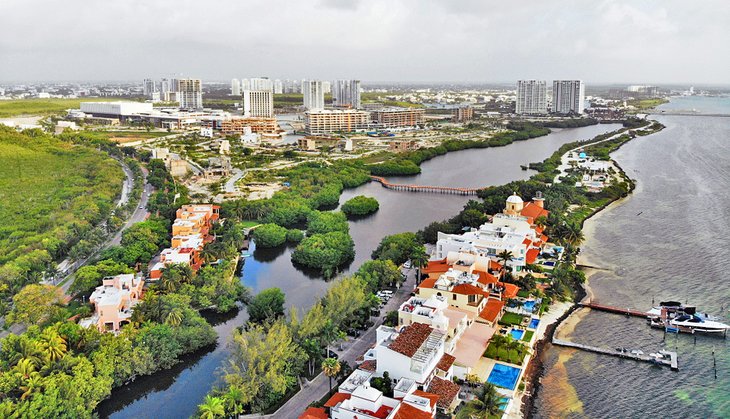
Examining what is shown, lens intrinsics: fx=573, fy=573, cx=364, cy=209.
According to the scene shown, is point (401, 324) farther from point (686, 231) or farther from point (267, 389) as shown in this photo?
point (686, 231)

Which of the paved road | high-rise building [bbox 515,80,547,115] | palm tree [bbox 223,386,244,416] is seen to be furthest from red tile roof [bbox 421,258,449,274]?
high-rise building [bbox 515,80,547,115]

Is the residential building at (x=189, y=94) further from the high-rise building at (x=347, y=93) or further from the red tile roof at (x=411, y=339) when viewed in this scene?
the red tile roof at (x=411, y=339)

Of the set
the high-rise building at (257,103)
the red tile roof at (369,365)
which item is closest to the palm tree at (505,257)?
the red tile roof at (369,365)

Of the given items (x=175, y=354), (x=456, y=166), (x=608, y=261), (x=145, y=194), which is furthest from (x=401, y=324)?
(x=456, y=166)

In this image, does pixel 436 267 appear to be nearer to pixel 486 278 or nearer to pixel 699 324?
pixel 486 278

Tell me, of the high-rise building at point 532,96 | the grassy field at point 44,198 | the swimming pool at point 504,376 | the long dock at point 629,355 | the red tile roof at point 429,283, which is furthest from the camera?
the high-rise building at point 532,96

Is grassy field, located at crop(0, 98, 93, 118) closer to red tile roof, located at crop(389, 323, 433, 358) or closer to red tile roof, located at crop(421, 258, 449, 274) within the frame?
red tile roof, located at crop(421, 258, 449, 274)
